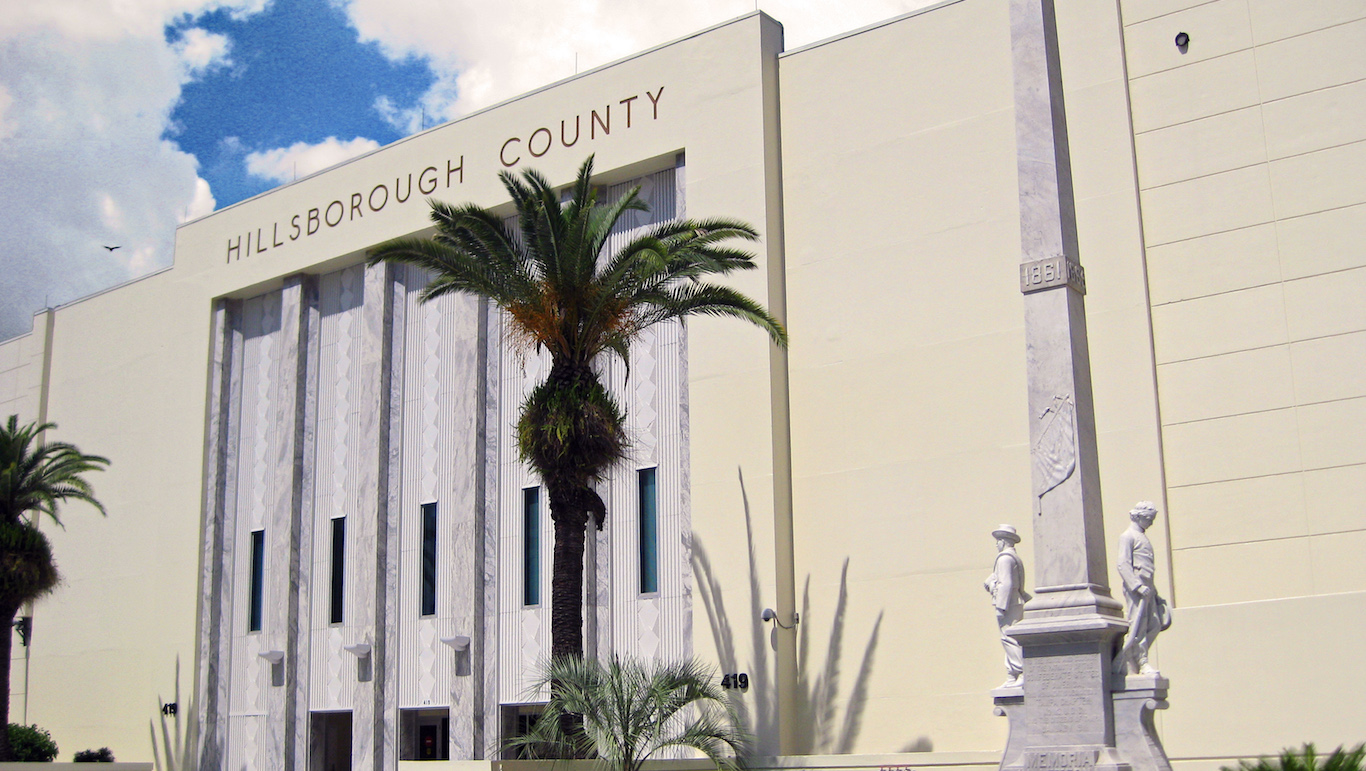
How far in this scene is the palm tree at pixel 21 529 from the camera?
33531mm

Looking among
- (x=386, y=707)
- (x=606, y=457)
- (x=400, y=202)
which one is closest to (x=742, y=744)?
(x=606, y=457)

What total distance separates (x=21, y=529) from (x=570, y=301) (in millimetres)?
19123

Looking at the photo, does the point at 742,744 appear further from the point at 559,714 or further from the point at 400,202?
the point at 400,202

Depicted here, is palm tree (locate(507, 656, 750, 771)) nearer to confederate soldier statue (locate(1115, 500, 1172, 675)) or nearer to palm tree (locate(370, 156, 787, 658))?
palm tree (locate(370, 156, 787, 658))

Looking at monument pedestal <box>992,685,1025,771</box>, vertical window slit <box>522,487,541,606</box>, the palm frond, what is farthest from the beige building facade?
monument pedestal <box>992,685,1025,771</box>

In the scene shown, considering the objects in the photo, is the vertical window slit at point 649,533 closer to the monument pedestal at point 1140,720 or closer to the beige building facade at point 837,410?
the beige building facade at point 837,410

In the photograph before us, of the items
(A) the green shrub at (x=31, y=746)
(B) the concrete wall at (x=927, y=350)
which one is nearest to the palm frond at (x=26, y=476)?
(A) the green shrub at (x=31, y=746)

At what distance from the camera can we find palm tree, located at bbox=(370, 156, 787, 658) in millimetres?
22328

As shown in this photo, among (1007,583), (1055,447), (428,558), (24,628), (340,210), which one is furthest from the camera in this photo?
(24,628)

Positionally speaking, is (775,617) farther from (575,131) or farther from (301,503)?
(301,503)

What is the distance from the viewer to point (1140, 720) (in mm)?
14422

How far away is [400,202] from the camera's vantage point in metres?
33.2

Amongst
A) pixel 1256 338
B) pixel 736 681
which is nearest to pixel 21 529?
pixel 736 681

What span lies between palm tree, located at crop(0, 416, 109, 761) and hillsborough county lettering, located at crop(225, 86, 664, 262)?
698 cm
